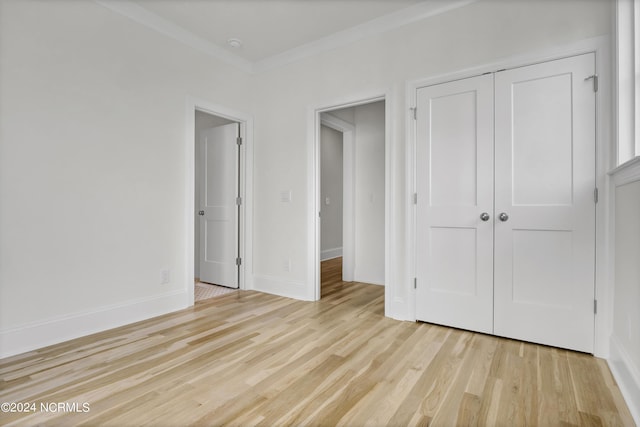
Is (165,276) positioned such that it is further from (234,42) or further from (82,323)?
(234,42)

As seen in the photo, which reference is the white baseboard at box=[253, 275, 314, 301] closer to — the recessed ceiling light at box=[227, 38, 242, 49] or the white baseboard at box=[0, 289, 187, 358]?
the white baseboard at box=[0, 289, 187, 358]

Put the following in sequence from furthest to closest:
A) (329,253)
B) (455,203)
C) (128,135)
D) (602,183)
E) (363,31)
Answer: (329,253)
(363,31)
(128,135)
(455,203)
(602,183)

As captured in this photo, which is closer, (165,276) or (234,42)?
(165,276)

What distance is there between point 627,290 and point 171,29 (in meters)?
3.92

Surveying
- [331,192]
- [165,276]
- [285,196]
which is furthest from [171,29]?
[331,192]

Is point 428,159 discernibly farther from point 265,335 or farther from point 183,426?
point 183,426

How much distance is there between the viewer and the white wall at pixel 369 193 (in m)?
4.33

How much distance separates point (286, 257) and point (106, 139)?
6.57 ft

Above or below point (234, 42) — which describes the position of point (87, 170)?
below

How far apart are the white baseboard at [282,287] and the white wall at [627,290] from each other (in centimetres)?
242

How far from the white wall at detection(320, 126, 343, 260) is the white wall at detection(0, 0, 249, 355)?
10.4 ft

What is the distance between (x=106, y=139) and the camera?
271 centimetres

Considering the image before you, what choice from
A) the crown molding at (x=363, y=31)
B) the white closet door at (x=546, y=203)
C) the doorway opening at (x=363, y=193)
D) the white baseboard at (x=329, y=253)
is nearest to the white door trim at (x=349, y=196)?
the doorway opening at (x=363, y=193)

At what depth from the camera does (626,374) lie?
177 centimetres
